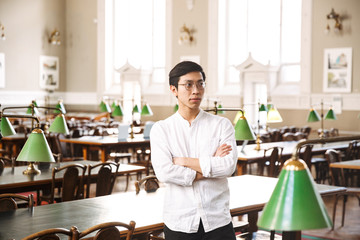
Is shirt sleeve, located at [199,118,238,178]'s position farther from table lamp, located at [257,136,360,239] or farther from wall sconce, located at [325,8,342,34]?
wall sconce, located at [325,8,342,34]

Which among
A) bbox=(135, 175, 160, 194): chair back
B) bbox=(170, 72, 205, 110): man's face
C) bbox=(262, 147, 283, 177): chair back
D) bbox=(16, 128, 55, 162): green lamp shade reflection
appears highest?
bbox=(170, 72, 205, 110): man's face

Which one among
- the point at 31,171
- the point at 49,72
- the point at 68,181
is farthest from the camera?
the point at 49,72

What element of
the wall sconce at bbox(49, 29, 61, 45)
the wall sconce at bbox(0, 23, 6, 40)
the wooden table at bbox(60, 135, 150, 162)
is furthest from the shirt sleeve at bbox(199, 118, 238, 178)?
the wall sconce at bbox(49, 29, 61, 45)

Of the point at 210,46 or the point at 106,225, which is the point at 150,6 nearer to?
the point at 210,46

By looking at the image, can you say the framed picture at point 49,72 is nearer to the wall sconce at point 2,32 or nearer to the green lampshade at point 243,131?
the wall sconce at point 2,32

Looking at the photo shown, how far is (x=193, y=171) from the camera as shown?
8.24ft

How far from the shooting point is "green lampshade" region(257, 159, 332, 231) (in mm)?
1345

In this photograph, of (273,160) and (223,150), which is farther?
(273,160)

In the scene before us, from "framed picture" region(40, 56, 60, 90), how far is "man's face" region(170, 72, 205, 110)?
18797 millimetres

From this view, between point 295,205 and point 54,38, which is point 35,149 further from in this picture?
point 54,38

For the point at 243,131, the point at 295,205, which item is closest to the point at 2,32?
the point at 243,131

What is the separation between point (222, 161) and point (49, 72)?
19.3 m

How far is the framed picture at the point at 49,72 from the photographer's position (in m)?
20.7

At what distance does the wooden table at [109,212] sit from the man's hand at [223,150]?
0.83 metres
